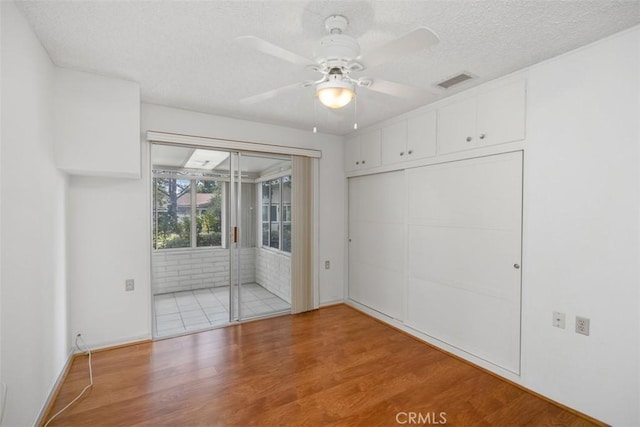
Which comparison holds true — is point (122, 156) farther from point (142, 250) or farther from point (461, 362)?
point (461, 362)

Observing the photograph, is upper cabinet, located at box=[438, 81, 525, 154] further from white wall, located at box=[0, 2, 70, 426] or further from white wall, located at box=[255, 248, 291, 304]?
white wall, located at box=[0, 2, 70, 426]

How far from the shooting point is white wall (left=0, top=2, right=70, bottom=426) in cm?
151

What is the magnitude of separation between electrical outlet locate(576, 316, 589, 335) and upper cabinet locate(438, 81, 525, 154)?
1393 mm

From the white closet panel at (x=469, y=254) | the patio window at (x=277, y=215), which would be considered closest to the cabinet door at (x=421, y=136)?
the white closet panel at (x=469, y=254)

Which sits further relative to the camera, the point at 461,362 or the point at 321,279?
the point at 321,279

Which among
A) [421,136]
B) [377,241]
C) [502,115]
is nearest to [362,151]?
[421,136]

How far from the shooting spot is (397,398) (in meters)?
2.25

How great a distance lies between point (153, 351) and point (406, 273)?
280 centimetres

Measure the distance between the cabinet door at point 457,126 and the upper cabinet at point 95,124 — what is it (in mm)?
2908

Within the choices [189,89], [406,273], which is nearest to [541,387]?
[406,273]

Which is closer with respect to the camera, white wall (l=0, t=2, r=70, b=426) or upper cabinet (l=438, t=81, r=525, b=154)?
white wall (l=0, t=2, r=70, b=426)

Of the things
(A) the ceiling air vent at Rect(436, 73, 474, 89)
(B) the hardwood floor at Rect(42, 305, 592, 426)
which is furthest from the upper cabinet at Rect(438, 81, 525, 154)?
(B) the hardwood floor at Rect(42, 305, 592, 426)

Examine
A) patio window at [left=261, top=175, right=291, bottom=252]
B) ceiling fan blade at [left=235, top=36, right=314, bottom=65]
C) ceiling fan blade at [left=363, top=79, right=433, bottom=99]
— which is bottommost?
patio window at [left=261, top=175, right=291, bottom=252]

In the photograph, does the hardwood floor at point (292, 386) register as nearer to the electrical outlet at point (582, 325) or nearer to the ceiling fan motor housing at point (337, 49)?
the electrical outlet at point (582, 325)
